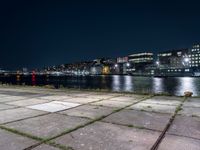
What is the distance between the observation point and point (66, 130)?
577 centimetres

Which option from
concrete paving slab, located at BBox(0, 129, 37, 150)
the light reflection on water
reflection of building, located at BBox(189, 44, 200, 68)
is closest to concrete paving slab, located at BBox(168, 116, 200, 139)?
concrete paving slab, located at BBox(0, 129, 37, 150)

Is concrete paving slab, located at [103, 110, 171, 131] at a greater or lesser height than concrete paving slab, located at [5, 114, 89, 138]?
lesser

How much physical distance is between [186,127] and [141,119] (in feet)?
5.30

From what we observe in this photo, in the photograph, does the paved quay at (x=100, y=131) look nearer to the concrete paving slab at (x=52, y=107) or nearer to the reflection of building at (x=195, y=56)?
the concrete paving slab at (x=52, y=107)

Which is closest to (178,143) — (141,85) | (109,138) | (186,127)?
(186,127)

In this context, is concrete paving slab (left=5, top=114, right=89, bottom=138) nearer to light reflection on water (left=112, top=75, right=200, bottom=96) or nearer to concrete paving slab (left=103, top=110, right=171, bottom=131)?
concrete paving slab (left=103, top=110, right=171, bottom=131)

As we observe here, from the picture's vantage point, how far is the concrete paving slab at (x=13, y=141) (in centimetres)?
452

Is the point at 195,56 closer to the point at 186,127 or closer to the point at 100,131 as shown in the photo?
the point at 186,127

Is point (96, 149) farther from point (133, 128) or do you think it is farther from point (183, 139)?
point (183, 139)

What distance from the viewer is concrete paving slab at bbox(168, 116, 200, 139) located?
5521 mm

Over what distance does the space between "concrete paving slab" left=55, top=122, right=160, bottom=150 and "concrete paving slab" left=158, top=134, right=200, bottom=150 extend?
29cm

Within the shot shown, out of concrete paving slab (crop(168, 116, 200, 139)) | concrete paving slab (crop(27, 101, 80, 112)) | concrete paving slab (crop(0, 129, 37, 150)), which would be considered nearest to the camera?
concrete paving slab (crop(0, 129, 37, 150))

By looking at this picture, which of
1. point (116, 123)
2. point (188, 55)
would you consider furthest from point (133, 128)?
point (188, 55)

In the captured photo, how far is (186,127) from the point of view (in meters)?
6.13
